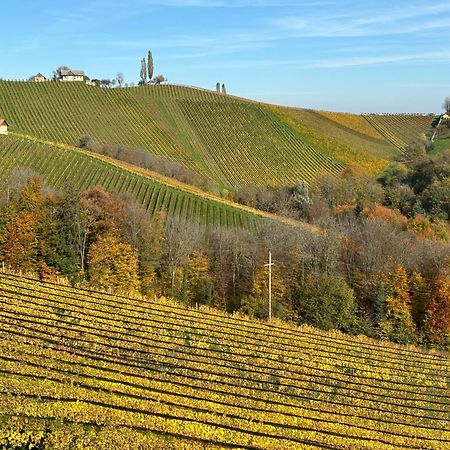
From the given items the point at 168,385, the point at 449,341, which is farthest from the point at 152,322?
the point at 449,341

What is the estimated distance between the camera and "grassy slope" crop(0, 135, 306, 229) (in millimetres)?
56656

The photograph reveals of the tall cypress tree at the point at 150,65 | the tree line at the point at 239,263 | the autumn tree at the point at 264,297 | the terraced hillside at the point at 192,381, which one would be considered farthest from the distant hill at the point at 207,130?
the terraced hillside at the point at 192,381

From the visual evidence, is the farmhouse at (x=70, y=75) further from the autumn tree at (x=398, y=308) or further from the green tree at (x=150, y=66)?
the autumn tree at (x=398, y=308)

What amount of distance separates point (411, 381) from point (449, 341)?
1166 cm

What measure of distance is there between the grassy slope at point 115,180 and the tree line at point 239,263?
416 inches

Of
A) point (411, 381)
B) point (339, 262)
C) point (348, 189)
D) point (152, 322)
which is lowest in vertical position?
point (411, 381)

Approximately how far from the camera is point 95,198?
4462cm

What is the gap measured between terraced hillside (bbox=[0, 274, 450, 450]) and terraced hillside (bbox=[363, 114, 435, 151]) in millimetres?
94906

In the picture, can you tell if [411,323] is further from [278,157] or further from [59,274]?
[278,157]

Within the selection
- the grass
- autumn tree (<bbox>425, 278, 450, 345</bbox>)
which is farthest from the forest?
the grass

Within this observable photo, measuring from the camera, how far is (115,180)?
61.1m

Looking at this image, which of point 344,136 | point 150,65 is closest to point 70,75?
point 150,65

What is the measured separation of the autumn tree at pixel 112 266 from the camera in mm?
40469

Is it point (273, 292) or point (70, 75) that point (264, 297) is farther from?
point (70, 75)
